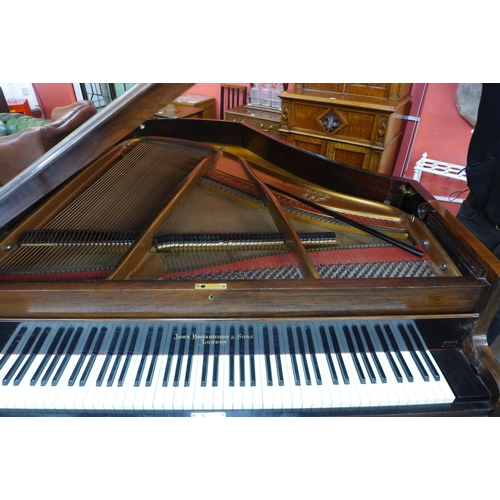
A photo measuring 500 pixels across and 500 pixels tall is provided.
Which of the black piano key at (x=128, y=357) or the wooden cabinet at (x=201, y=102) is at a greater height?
the black piano key at (x=128, y=357)

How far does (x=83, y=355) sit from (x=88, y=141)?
0.90 metres

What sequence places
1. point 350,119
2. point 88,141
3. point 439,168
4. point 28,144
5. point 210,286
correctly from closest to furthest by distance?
point 88,141 < point 210,286 < point 28,144 < point 350,119 < point 439,168

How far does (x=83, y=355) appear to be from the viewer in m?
1.59

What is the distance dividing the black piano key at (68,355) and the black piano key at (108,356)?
14 centimetres

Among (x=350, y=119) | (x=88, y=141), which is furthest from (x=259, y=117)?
(x=88, y=141)

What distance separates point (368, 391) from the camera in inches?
60.3

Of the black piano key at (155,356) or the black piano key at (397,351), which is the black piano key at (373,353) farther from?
the black piano key at (155,356)

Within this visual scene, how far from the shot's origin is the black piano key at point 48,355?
1525 mm

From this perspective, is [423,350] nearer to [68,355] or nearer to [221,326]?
[221,326]

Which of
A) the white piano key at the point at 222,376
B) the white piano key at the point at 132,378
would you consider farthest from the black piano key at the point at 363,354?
A: the white piano key at the point at 132,378

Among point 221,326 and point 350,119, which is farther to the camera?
point 350,119

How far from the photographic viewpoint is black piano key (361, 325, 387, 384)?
5.12ft

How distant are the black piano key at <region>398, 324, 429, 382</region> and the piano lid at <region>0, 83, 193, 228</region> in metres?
1.31

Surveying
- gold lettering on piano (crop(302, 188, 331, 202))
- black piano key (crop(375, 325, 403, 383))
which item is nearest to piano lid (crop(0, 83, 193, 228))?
black piano key (crop(375, 325, 403, 383))
